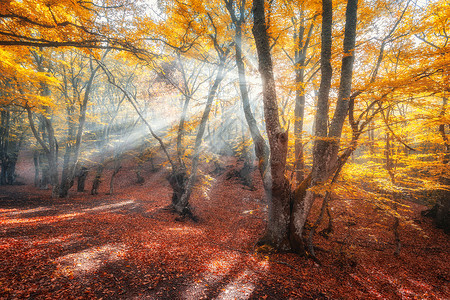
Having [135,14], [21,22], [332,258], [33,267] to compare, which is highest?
[135,14]

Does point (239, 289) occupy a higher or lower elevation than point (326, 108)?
lower

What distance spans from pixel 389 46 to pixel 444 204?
28.9ft

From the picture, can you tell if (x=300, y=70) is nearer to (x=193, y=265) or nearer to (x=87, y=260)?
(x=193, y=265)

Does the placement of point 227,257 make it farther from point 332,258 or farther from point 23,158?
point 23,158

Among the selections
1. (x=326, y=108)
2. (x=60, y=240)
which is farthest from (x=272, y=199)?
(x=60, y=240)

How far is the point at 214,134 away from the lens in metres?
20.9

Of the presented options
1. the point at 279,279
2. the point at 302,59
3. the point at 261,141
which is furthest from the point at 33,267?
the point at 302,59

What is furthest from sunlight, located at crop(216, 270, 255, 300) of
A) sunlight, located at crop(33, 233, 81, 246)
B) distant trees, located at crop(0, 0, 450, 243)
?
sunlight, located at crop(33, 233, 81, 246)

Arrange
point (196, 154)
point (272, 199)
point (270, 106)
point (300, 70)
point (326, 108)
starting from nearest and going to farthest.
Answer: point (270, 106) < point (326, 108) < point (272, 199) < point (300, 70) < point (196, 154)

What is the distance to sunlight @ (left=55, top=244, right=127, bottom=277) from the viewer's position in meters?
3.11

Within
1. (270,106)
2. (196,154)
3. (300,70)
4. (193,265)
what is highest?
(300,70)

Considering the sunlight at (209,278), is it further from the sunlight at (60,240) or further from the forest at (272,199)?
→ the sunlight at (60,240)

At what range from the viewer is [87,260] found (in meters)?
3.53

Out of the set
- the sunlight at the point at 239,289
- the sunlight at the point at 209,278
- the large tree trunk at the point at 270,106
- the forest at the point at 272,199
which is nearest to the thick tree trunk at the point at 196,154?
the forest at the point at 272,199
